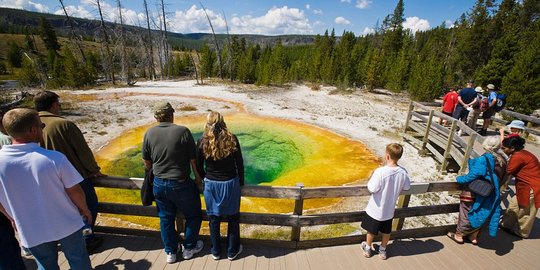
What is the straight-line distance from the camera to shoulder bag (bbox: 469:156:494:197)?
3.40 meters

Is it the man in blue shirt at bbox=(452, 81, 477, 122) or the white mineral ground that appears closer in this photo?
the white mineral ground

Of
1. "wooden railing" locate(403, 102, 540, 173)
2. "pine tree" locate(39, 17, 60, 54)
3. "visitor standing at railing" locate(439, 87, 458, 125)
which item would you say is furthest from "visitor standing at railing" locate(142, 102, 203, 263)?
"pine tree" locate(39, 17, 60, 54)

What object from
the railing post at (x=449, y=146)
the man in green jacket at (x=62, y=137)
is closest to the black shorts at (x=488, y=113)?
the railing post at (x=449, y=146)

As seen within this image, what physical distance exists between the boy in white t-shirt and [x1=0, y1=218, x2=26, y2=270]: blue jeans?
3.91m

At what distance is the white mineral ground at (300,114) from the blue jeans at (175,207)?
372 cm

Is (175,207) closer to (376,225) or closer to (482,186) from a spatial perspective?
(376,225)

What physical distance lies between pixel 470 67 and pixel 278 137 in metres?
29.9

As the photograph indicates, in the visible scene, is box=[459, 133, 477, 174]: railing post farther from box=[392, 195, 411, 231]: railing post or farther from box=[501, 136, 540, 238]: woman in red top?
box=[392, 195, 411, 231]: railing post

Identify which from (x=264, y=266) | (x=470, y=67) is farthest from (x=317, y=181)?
(x=470, y=67)

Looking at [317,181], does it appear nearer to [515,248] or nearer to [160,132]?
[515,248]

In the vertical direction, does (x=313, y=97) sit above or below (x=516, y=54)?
below

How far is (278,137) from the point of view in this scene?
41.3 feet

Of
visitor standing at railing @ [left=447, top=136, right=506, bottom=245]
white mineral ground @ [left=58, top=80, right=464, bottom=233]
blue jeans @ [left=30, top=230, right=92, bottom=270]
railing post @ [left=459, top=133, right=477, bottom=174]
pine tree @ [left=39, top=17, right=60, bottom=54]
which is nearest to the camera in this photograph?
blue jeans @ [left=30, top=230, right=92, bottom=270]

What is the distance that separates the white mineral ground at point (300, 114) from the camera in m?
8.29
